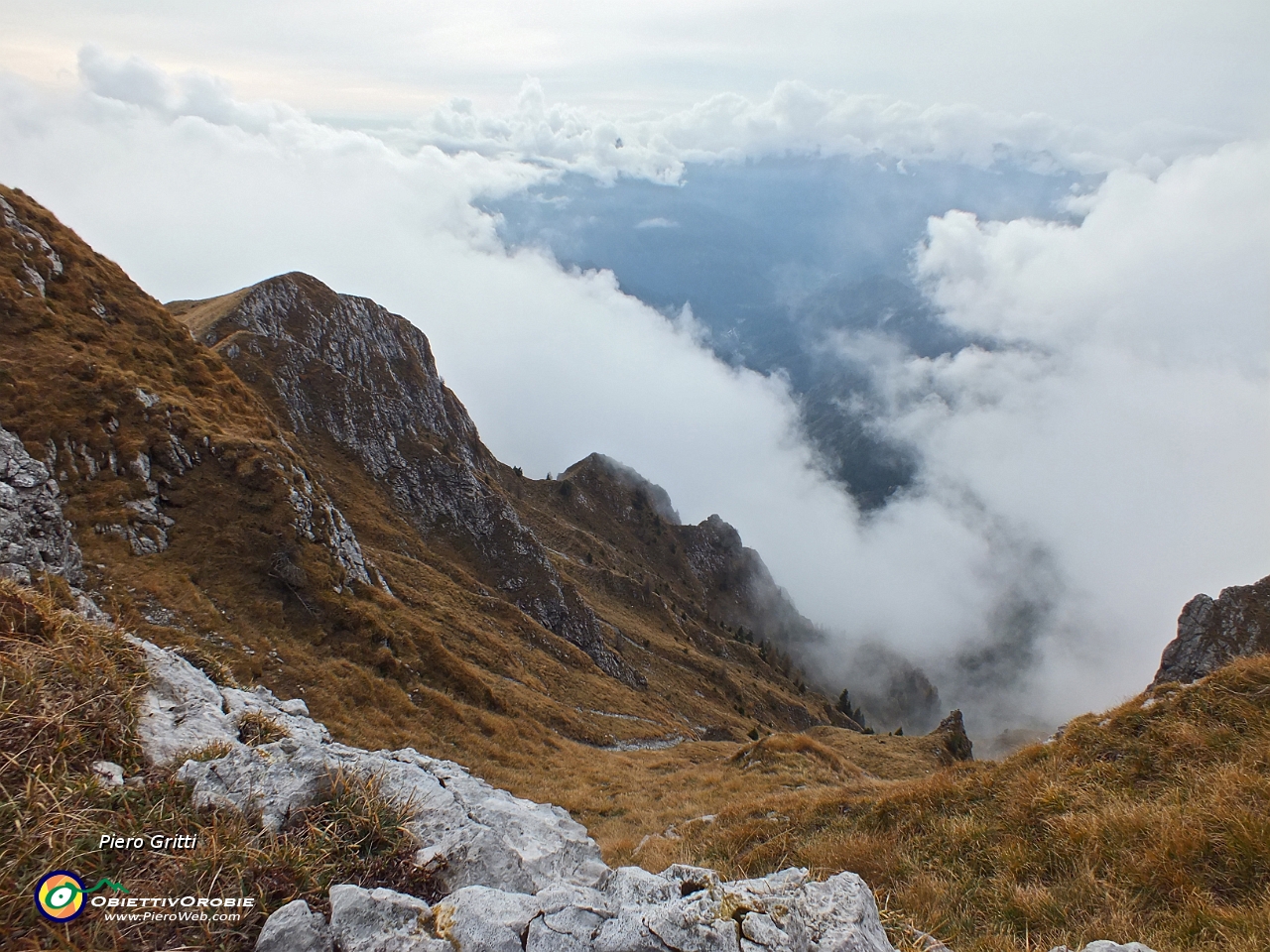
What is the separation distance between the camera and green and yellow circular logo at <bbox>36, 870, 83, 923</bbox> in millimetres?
4707

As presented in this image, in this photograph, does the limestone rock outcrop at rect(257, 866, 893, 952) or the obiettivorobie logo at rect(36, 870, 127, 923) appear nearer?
the obiettivorobie logo at rect(36, 870, 127, 923)

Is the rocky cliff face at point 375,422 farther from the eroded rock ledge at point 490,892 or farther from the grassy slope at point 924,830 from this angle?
the grassy slope at point 924,830

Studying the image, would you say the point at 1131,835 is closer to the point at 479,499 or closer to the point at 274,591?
the point at 274,591

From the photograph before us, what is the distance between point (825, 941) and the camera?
224 inches

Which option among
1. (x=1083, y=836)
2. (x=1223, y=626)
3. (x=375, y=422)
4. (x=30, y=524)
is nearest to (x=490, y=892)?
(x=1083, y=836)

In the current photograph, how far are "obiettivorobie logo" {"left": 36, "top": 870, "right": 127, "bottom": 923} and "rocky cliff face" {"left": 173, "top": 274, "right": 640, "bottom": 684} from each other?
264 feet

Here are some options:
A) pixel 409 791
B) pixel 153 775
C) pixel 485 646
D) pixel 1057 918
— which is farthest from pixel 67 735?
pixel 485 646

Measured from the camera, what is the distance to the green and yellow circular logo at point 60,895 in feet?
15.4

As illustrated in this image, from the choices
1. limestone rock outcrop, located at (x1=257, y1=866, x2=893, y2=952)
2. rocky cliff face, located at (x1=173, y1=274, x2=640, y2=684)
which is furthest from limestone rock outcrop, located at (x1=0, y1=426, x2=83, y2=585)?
rocky cliff face, located at (x1=173, y1=274, x2=640, y2=684)

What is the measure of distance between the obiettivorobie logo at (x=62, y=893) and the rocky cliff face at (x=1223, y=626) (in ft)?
287

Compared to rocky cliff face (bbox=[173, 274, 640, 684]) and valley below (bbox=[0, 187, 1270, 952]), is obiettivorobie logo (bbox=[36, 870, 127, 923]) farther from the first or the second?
rocky cliff face (bbox=[173, 274, 640, 684])

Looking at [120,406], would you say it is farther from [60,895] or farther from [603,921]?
[603,921]

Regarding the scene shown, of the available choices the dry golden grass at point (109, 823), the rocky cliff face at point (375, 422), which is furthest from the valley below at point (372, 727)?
the rocky cliff face at point (375, 422)

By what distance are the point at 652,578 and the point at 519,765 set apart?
15739 cm
